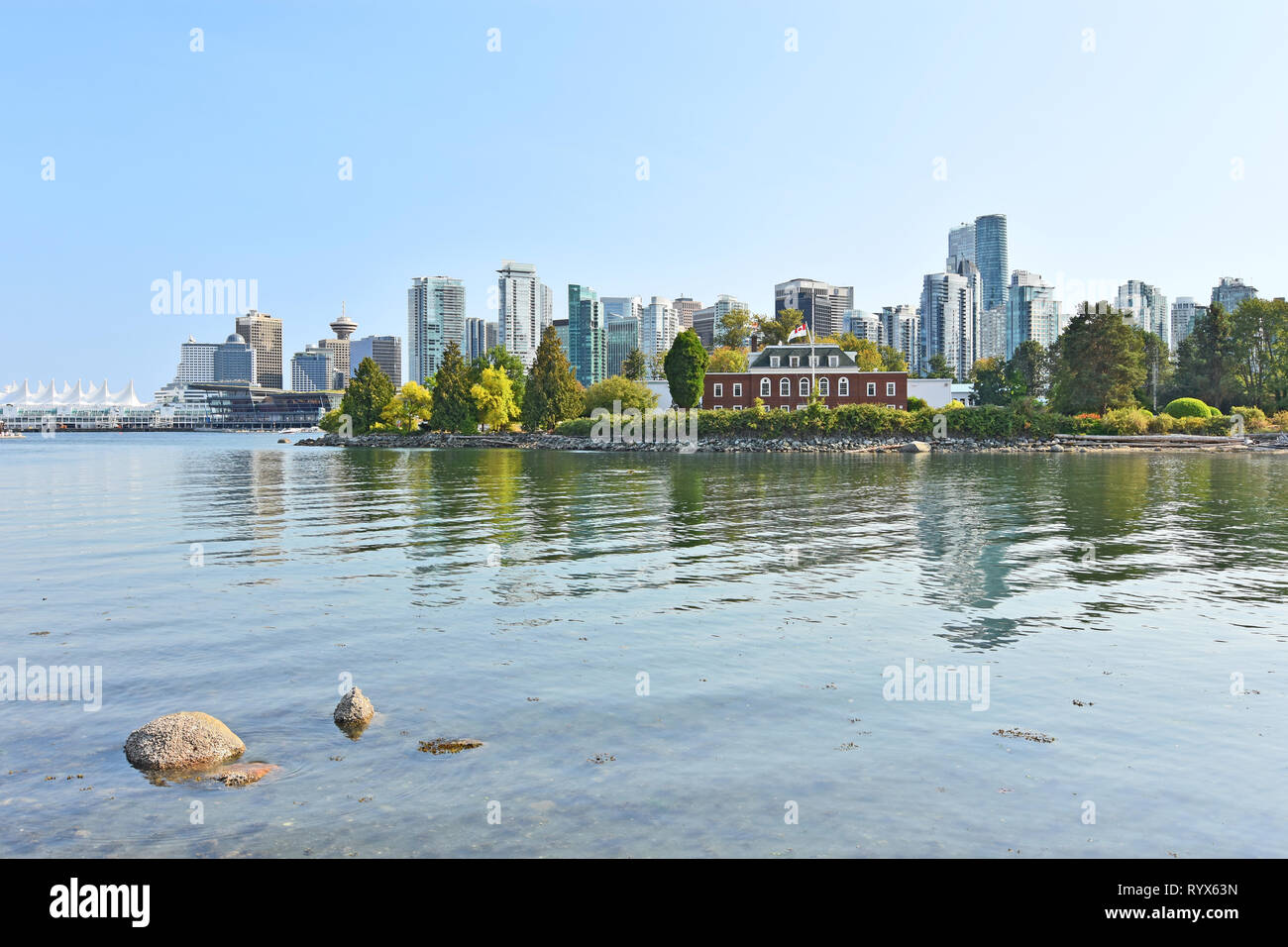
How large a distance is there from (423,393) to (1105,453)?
107m

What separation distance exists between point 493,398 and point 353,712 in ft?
416

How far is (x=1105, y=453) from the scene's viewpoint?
94.6 metres

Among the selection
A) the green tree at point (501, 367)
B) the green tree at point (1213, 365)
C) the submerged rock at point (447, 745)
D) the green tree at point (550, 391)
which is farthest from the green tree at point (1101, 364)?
the submerged rock at point (447, 745)

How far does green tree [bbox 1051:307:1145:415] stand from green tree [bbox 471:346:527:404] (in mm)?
81687

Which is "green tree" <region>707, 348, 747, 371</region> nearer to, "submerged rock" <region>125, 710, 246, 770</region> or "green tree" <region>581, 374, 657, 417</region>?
"green tree" <region>581, 374, 657, 417</region>

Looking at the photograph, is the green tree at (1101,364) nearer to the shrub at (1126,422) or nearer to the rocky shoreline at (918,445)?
the shrub at (1126,422)

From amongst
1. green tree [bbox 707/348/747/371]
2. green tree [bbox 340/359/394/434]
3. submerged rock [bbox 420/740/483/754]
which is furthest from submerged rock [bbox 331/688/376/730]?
green tree [bbox 340/359/394/434]

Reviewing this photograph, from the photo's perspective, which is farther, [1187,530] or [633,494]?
[633,494]

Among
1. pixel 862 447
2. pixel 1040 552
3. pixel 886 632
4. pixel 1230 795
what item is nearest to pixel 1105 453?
pixel 862 447

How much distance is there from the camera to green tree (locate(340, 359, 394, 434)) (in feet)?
506

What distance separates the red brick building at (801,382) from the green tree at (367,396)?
62.9 meters

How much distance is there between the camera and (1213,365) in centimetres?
13112
